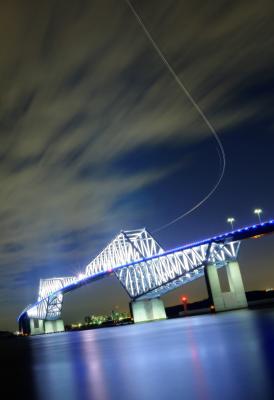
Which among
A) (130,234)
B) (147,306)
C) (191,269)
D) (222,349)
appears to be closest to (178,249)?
(191,269)

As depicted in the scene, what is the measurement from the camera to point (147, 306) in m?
154

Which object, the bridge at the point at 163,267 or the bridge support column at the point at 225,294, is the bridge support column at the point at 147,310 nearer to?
the bridge at the point at 163,267

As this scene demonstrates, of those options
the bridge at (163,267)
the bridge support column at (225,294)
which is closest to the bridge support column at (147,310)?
the bridge at (163,267)

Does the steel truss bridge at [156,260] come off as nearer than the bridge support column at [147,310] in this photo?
Yes

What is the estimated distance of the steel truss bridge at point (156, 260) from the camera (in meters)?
112

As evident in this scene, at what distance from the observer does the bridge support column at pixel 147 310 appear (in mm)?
151500

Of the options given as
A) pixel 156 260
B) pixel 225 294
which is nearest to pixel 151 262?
pixel 156 260

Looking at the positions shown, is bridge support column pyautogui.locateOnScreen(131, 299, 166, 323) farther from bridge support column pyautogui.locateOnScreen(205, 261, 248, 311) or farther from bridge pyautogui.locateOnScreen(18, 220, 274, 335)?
bridge support column pyautogui.locateOnScreen(205, 261, 248, 311)

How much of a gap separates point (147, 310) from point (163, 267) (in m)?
18.9

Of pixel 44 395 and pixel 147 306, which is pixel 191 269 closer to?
pixel 147 306

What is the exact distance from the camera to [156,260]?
14500 centimetres

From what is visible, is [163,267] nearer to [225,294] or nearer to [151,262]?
[151,262]

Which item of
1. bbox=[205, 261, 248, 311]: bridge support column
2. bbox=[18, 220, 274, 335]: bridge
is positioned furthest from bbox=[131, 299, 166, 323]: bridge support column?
bbox=[205, 261, 248, 311]: bridge support column

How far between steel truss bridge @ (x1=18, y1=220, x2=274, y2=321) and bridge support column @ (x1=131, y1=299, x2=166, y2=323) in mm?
2294
